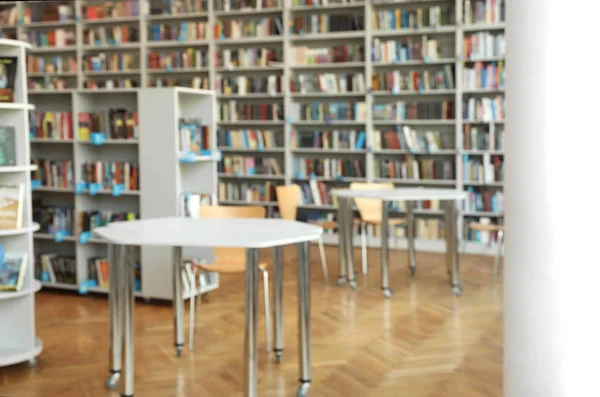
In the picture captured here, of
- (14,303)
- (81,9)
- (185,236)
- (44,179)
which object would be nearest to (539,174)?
(185,236)

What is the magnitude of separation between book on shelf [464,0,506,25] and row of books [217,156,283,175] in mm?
2814

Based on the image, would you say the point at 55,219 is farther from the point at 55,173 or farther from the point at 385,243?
the point at 385,243

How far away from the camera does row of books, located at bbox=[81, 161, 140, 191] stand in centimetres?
593


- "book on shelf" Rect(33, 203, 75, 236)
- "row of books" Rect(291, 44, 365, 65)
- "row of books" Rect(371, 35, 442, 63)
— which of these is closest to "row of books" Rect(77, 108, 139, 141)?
"book on shelf" Rect(33, 203, 75, 236)

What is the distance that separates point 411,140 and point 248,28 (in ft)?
8.26

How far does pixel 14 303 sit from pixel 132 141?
1.84 metres

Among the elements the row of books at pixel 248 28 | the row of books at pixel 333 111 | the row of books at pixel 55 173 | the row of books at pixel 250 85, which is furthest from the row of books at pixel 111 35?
the row of books at pixel 55 173

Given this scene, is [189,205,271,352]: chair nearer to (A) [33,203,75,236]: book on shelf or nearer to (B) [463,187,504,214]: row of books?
(A) [33,203,75,236]: book on shelf

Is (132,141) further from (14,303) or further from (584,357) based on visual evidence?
(584,357)

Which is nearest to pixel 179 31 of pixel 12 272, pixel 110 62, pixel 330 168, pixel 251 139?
pixel 110 62

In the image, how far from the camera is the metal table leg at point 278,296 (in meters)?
3.91

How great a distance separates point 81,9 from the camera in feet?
33.0

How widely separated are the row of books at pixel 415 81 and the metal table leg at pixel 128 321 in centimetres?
535

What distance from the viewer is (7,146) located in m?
4.29
